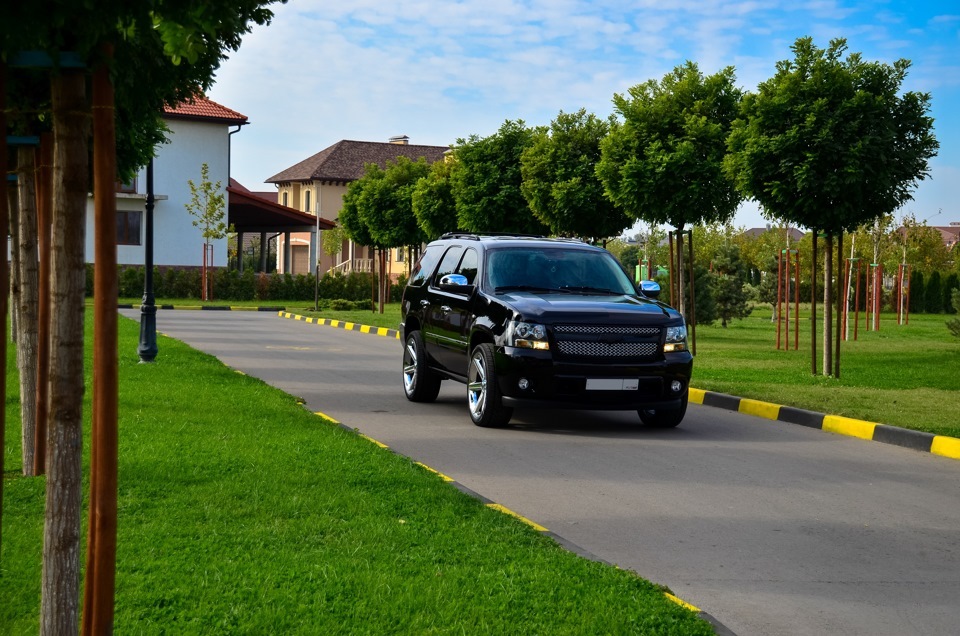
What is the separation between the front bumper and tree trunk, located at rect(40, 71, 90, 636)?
24.8 feet

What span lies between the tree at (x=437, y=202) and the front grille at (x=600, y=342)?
21.5m

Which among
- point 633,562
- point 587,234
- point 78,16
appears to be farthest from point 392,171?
point 78,16

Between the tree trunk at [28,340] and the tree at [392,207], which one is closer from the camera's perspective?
the tree trunk at [28,340]

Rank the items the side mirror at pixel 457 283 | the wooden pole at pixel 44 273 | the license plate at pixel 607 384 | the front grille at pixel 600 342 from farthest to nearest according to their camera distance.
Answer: the side mirror at pixel 457 283
the front grille at pixel 600 342
the license plate at pixel 607 384
the wooden pole at pixel 44 273

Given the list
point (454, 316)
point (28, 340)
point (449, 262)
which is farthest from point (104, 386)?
point (449, 262)

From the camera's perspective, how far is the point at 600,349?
11.3 m

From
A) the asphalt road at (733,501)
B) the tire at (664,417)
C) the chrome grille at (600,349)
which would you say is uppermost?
the chrome grille at (600,349)

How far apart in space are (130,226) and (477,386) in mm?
47542

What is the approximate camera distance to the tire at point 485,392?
11508mm

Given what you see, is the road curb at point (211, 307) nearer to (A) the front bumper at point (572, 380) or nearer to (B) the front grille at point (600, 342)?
(A) the front bumper at point (572, 380)

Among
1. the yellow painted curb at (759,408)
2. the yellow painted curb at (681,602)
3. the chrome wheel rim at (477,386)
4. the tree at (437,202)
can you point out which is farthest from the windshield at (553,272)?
the tree at (437,202)

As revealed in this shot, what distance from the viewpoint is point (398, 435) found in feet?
36.0

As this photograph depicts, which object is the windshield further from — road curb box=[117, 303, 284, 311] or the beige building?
the beige building

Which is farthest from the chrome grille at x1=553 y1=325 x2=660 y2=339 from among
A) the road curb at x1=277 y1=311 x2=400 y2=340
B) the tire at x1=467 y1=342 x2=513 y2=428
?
the road curb at x1=277 y1=311 x2=400 y2=340
